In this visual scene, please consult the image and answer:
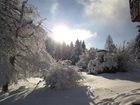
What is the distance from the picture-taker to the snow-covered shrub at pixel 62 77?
13484mm

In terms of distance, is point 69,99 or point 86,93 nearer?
point 69,99

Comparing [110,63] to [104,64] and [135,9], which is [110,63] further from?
[135,9]

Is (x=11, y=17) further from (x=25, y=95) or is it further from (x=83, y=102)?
(x=83, y=102)

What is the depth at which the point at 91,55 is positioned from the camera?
1460 inches

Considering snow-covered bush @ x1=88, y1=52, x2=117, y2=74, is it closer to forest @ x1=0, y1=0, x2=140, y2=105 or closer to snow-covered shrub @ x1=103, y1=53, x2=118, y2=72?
snow-covered shrub @ x1=103, y1=53, x2=118, y2=72

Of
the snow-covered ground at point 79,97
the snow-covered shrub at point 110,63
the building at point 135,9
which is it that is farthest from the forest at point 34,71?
the snow-covered shrub at point 110,63

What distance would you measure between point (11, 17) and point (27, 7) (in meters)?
1.49

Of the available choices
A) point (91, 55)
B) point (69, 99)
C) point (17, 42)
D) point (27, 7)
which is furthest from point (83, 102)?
point (91, 55)

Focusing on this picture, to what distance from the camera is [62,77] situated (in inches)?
540

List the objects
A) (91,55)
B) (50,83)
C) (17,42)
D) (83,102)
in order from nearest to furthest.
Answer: (83,102) < (50,83) < (17,42) < (91,55)

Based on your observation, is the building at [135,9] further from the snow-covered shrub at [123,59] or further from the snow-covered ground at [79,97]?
the snow-covered shrub at [123,59]

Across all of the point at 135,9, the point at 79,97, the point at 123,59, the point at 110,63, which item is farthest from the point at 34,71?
the point at 123,59

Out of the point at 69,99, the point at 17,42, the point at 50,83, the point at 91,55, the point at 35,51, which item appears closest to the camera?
the point at 69,99

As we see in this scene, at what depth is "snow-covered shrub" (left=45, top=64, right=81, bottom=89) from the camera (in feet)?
44.2
